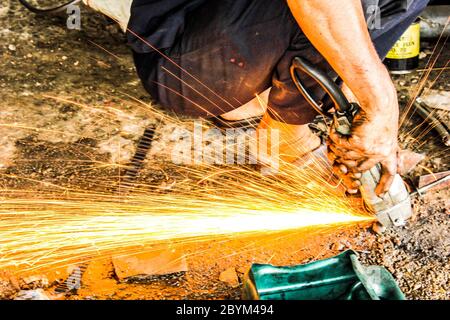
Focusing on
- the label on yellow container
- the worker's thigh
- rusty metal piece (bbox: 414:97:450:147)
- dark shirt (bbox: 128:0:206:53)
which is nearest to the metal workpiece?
the worker's thigh

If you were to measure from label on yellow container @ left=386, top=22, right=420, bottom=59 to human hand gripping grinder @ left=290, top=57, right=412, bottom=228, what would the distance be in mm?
1386

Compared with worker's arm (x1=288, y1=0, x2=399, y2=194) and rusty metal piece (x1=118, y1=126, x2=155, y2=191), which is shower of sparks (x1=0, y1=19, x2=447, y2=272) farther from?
worker's arm (x1=288, y1=0, x2=399, y2=194)

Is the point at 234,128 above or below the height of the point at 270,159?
above

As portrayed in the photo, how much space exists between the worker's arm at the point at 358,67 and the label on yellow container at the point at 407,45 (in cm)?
161

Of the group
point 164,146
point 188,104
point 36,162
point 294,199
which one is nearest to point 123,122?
point 164,146

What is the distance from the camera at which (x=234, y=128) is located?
349cm

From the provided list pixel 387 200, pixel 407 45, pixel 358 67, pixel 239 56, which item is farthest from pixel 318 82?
pixel 407 45

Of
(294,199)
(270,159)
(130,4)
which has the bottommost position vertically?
(294,199)

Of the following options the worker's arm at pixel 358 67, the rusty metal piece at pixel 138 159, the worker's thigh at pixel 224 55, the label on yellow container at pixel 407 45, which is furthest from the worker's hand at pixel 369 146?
the label on yellow container at pixel 407 45

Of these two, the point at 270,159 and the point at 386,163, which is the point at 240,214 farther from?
the point at 386,163

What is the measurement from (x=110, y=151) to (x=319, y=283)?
1641 mm

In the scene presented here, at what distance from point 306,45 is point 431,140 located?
4.12 ft

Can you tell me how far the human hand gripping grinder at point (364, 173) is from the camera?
239 cm

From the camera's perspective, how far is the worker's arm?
7.11 ft
